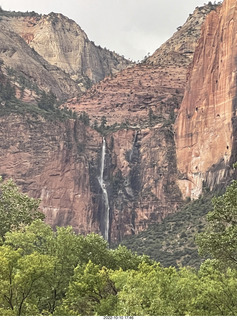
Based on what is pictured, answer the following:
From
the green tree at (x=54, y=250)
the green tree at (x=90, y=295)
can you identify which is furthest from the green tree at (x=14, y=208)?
the green tree at (x=90, y=295)

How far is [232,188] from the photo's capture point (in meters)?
39.1

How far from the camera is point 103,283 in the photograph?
37.8 metres

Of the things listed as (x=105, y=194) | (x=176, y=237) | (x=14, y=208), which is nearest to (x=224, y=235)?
(x=14, y=208)

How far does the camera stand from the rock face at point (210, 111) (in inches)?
5330

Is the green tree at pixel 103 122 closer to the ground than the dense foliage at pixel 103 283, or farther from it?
farther from it

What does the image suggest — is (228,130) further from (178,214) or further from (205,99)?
(178,214)

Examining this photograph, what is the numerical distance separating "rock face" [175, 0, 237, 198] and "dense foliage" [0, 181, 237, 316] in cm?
9267

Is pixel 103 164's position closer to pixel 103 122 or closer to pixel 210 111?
pixel 103 122

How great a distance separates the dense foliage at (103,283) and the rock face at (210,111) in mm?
92673


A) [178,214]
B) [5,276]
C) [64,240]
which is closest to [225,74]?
[178,214]

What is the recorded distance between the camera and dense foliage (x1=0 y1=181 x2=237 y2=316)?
31.9 meters

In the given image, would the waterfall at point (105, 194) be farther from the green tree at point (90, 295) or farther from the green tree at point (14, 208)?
the green tree at point (90, 295)

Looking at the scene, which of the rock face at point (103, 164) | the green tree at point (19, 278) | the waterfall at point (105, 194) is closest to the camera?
the green tree at point (19, 278)

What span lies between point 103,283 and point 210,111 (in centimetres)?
11045
